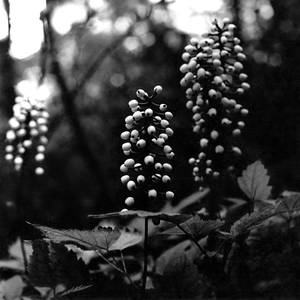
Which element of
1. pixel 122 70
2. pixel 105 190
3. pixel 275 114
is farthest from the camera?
pixel 122 70

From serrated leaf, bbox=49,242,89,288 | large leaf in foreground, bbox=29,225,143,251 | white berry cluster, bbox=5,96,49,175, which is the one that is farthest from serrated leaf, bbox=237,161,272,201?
white berry cluster, bbox=5,96,49,175

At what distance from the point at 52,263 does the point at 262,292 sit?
0.78 meters

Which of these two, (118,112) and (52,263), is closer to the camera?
(52,263)

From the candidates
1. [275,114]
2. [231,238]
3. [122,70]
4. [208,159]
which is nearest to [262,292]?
[231,238]

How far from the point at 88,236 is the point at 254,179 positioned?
839 millimetres

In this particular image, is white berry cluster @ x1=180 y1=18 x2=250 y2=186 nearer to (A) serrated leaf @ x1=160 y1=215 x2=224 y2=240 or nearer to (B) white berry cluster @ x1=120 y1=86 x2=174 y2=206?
(B) white berry cluster @ x1=120 y1=86 x2=174 y2=206

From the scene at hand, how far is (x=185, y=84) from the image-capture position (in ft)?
6.77

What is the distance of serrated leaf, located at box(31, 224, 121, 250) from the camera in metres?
1.50

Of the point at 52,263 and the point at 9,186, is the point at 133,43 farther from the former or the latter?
the point at 52,263

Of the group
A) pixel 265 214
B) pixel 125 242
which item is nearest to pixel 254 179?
pixel 265 214

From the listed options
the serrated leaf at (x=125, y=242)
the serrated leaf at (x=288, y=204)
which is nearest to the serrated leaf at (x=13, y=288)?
the serrated leaf at (x=125, y=242)

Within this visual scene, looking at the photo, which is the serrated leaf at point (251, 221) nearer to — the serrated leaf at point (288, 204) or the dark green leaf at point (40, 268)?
the serrated leaf at point (288, 204)

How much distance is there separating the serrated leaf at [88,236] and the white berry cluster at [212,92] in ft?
2.39

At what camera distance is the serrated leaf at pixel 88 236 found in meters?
1.50
